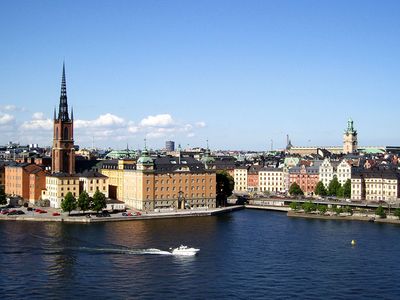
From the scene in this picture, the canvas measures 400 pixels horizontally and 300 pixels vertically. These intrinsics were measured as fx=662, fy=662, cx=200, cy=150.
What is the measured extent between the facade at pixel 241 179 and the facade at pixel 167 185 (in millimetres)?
28006

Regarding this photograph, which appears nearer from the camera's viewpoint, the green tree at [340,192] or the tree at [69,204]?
the tree at [69,204]

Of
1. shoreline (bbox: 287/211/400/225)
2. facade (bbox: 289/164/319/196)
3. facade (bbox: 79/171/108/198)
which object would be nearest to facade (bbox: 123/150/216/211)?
facade (bbox: 79/171/108/198)

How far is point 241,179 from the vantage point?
10344 cm

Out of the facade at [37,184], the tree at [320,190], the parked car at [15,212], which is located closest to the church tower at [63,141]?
the facade at [37,184]

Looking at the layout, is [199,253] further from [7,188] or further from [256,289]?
[7,188]

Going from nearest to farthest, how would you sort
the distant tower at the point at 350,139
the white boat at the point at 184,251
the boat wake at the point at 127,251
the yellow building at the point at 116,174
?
the white boat at the point at 184,251 < the boat wake at the point at 127,251 < the yellow building at the point at 116,174 < the distant tower at the point at 350,139

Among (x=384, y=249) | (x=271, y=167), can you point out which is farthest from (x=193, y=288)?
(x=271, y=167)

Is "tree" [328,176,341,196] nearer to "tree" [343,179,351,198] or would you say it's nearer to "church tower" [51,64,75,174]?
"tree" [343,179,351,198]

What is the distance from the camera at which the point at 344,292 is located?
33625 millimetres

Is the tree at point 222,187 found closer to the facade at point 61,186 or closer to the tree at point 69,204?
the facade at point 61,186

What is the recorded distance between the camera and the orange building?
7450 centimetres

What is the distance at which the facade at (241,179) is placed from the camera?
103m

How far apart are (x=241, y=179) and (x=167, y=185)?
111 ft

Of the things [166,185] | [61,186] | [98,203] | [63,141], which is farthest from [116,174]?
[98,203]
